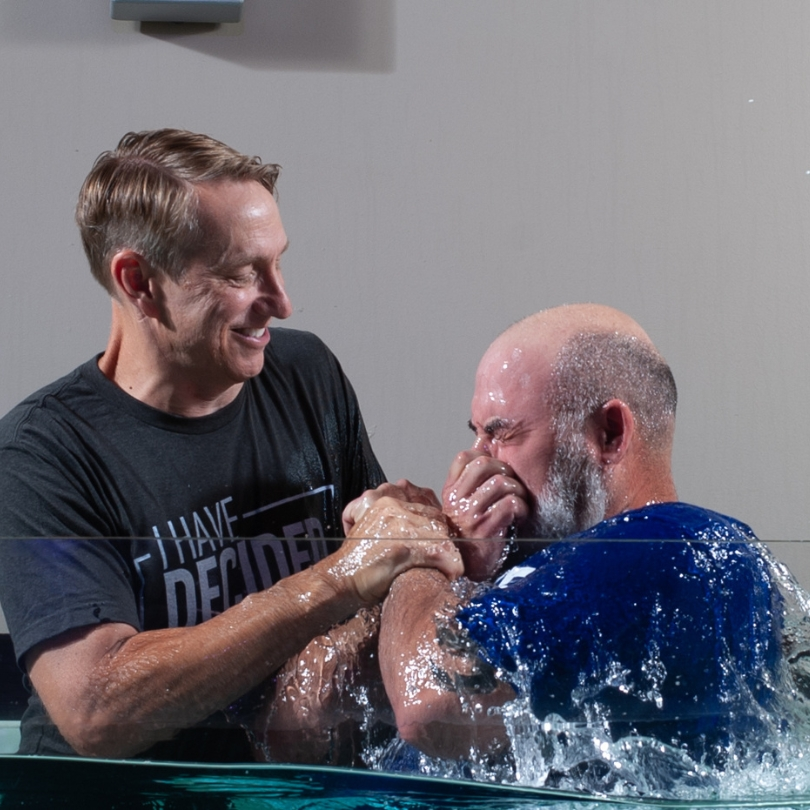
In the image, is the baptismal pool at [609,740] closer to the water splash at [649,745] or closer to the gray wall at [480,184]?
the water splash at [649,745]

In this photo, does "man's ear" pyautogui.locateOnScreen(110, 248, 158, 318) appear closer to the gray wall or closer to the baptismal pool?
the gray wall

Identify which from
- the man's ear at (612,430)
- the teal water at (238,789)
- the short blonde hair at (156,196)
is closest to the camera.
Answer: the teal water at (238,789)

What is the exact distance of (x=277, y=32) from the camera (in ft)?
7.30

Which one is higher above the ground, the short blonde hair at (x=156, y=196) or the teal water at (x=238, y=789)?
the short blonde hair at (x=156, y=196)

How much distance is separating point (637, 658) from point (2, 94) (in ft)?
6.19

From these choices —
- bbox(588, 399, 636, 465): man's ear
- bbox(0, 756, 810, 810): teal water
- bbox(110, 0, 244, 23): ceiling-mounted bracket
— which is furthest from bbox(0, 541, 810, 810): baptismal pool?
bbox(110, 0, 244, 23): ceiling-mounted bracket

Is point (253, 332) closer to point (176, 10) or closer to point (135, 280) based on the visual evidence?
point (135, 280)

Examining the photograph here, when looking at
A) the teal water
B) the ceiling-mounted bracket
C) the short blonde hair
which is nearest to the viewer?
the teal water

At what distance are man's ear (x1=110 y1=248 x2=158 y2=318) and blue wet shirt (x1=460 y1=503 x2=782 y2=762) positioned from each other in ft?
2.91

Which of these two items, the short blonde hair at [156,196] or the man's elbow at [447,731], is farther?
the short blonde hair at [156,196]

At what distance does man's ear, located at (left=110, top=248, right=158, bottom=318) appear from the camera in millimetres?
1607

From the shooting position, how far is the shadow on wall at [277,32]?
7.18 ft

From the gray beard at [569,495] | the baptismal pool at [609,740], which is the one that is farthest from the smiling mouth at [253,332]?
the baptismal pool at [609,740]

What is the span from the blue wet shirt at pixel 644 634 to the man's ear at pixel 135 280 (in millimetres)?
887
